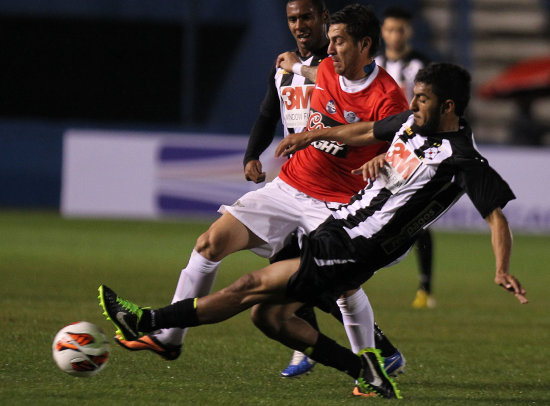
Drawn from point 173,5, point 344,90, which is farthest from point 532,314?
point 173,5

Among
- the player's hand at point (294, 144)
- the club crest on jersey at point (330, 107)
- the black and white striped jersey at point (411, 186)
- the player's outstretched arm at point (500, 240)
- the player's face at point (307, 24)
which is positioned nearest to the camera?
the player's outstretched arm at point (500, 240)

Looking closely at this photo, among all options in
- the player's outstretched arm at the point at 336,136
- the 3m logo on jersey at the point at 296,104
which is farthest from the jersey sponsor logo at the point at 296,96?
the player's outstretched arm at the point at 336,136

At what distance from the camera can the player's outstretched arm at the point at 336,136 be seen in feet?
19.1

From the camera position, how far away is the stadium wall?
53.9ft

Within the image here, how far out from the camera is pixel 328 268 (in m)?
5.53

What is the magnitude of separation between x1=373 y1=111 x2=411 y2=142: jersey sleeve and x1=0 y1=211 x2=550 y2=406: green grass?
131 centimetres

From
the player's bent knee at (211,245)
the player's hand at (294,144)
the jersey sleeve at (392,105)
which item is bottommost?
the player's bent knee at (211,245)

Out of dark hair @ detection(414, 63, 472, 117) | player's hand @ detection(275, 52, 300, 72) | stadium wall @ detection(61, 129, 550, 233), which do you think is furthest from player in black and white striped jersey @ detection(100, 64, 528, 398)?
stadium wall @ detection(61, 129, 550, 233)

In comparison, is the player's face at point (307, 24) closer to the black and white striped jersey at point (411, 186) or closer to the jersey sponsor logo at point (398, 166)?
the black and white striped jersey at point (411, 186)

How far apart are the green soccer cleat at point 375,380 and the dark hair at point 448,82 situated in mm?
1305

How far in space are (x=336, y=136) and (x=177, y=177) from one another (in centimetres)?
1102

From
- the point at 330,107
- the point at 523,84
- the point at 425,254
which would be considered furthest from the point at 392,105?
the point at 523,84

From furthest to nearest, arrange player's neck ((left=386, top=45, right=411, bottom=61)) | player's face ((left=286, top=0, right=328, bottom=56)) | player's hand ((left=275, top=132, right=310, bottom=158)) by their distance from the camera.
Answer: player's neck ((left=386, top=45, right=411, bottom=61))
player's face ((left=286, top=0, right=328, bottom=56))
player's hand ((left=275, top=132, right=310, bottom=158))

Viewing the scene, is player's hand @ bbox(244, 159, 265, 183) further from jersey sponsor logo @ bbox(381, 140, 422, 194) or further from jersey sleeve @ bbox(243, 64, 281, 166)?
jersey sponsor logo @ bbox(381, 140, 422, 194)
